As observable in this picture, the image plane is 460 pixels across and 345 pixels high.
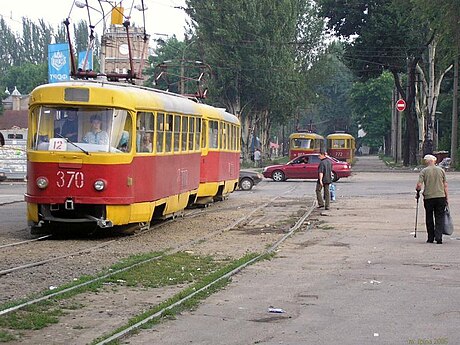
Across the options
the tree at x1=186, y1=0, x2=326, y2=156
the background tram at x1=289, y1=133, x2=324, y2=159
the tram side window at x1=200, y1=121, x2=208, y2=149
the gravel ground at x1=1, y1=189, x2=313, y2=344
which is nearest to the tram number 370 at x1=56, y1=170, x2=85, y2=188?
the gravel ground at x1=1, y1=189, x2=313, y2=344

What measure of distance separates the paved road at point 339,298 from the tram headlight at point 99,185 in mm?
3516

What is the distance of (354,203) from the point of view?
31484 mm

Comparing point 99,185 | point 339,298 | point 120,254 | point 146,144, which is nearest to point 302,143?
point 146,144

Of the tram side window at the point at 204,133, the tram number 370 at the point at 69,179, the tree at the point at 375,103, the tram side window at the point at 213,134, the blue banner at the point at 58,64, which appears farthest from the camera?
the tree at the point at 375,103

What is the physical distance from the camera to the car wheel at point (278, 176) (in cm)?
4869

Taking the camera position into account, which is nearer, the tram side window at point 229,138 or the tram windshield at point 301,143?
the tram side window at point 229,138

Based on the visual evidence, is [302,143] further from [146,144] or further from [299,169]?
[146,144]

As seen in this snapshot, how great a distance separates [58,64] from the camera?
1517 inches

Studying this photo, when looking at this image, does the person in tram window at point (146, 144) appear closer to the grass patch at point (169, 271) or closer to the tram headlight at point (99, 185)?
the tram headlight at point (99, 185)

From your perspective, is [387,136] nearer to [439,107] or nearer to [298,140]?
[439,107]

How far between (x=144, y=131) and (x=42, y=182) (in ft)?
8.23

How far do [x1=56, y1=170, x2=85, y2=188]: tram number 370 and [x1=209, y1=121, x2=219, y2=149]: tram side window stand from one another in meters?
11.0

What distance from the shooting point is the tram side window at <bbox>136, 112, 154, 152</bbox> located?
19.2 metres

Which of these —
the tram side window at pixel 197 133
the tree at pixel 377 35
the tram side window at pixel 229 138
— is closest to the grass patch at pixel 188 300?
the tram side window at pixel 197 133
